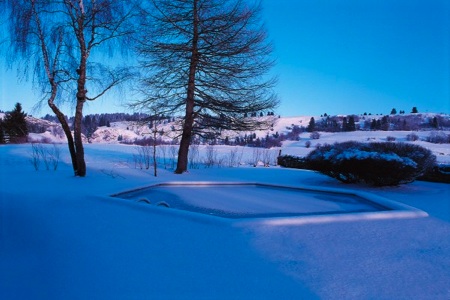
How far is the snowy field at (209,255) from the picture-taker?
7.47 ft

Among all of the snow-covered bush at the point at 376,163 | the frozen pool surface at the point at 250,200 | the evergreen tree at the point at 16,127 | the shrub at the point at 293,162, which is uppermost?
the evergreen tree at the point at 16,127

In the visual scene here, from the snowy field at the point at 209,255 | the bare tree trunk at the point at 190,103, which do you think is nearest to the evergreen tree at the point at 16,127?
the bare tree trunk at the point at 190,103

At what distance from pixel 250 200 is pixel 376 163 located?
9.62 ft

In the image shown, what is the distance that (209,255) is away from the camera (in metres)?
2.85

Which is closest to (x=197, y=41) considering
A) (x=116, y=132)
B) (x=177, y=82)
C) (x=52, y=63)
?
(x=177, y=82)

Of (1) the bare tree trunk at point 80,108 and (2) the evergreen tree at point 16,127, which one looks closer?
(1) the bare tree trunk at point 80,108

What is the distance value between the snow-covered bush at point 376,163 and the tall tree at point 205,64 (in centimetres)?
289

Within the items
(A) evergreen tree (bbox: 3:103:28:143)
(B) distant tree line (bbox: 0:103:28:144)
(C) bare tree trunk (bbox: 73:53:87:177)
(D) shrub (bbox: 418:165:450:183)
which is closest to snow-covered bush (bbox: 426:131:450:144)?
(D) shrub (bbox: 418:165:450:183)

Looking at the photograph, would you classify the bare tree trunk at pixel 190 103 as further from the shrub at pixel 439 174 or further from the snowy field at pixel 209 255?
the shrub at pixel 439 174

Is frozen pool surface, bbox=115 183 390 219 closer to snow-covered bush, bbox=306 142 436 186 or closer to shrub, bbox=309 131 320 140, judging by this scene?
snow-covered bush, bbox=306 142 436 186

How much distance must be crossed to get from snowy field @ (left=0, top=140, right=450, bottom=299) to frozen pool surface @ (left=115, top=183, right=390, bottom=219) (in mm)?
1070

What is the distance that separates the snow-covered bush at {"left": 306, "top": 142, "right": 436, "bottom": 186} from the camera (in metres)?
6.72

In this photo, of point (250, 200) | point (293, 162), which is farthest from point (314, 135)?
point (250, 200)

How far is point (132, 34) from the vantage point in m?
8.68
